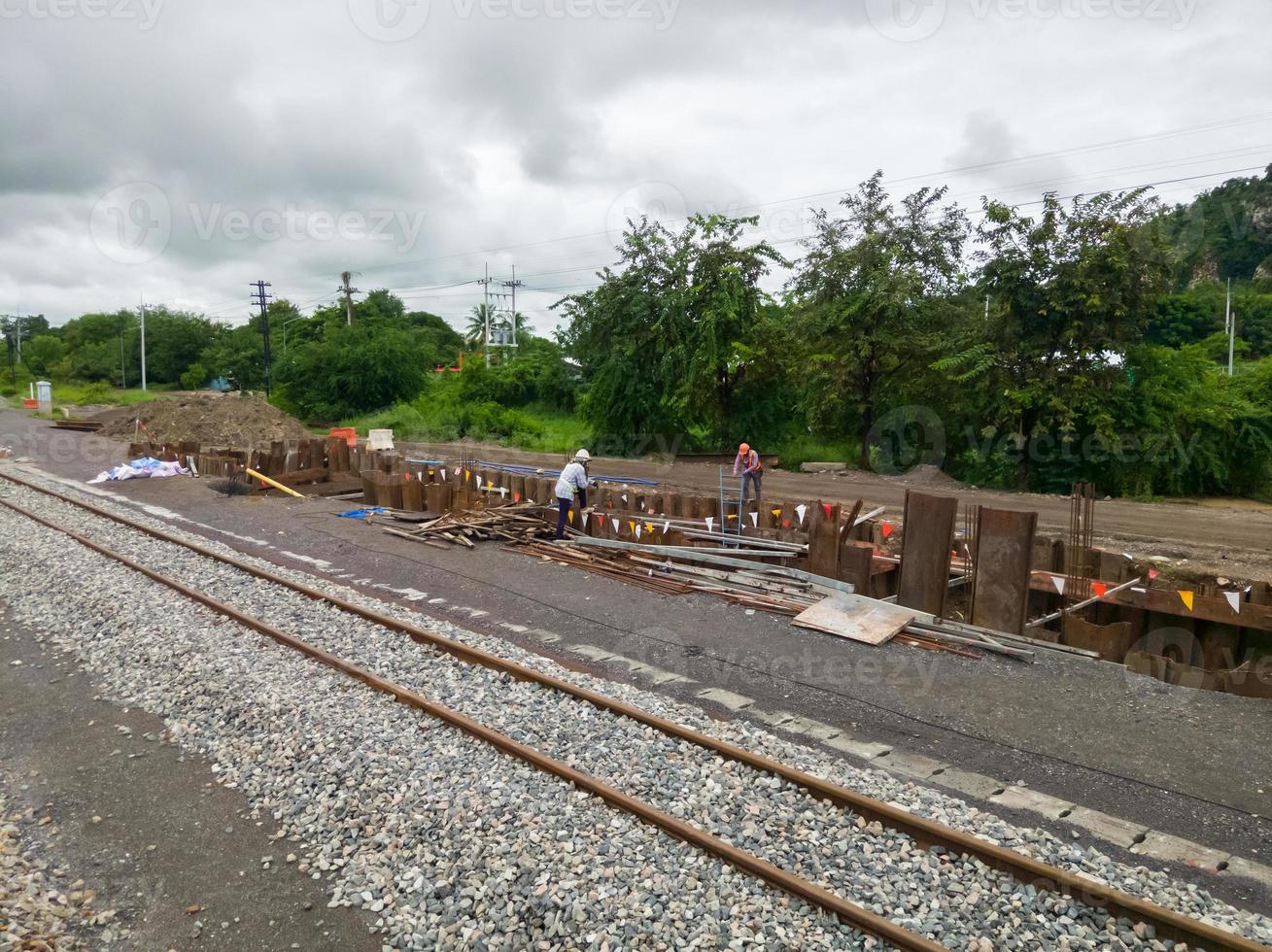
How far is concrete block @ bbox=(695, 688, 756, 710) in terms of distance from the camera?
6.69m

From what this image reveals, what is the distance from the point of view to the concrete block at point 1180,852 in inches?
175

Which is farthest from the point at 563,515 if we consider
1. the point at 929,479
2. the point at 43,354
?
the point at 43,354

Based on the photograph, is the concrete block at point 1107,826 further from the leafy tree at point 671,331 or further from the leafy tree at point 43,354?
the leafy tree at point 43,354

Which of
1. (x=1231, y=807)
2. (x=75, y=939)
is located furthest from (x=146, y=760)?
(x=1231, y=807)

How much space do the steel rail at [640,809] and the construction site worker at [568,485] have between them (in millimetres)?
5709

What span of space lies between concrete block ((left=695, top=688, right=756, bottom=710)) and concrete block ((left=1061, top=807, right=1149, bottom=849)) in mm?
2505

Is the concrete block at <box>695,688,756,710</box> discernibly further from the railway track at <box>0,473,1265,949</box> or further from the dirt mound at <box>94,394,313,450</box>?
the dirt mound at <box>94,394,313,450</box>

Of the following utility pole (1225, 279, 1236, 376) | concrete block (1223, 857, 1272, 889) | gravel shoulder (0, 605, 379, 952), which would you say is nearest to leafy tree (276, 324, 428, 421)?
utility pole (1225, 279, 1236, 376)

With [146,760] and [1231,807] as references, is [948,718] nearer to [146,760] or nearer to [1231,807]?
[1231,807]

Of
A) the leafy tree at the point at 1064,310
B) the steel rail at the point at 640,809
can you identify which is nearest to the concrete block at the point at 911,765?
the steel rail at the point at 640,809

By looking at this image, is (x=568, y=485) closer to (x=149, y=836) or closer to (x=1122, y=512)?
(x=149, y=836)

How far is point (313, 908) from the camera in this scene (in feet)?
13.6

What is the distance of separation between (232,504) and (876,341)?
59.8 feet

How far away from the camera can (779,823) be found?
477 cm
